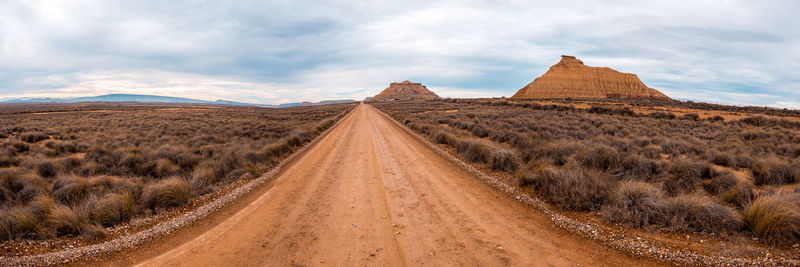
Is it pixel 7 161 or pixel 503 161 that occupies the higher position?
pixel 503 161

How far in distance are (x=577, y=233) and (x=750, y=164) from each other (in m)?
8.77

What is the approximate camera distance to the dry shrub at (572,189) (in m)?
5.71

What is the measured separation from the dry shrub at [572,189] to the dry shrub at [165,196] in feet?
26.5

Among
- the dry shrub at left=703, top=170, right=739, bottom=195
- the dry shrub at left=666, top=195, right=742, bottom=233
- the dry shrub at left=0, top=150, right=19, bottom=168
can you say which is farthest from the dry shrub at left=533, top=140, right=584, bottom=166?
the dry shrub at left=0, top=150, right=19, bottom=168

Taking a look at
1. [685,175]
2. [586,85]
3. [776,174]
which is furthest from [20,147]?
[586,85]

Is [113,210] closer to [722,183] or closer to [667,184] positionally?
[667,184]

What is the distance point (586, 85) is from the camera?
104m

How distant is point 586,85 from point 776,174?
115m

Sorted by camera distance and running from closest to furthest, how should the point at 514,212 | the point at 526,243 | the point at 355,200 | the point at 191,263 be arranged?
the point at 191,263 → the point at 526,243 → the point at 514,212 → the point at 355,200

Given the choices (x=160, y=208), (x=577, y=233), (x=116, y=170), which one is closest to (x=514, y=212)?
(x=577, y=233)

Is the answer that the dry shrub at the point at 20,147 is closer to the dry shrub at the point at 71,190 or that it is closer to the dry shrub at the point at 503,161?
the dry shrub at the point at 71,190

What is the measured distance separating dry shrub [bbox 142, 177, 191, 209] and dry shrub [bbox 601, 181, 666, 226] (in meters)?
8.59

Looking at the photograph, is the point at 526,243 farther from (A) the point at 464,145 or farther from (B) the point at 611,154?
(A) the point at 464,145

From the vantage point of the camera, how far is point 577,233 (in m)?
4.75
